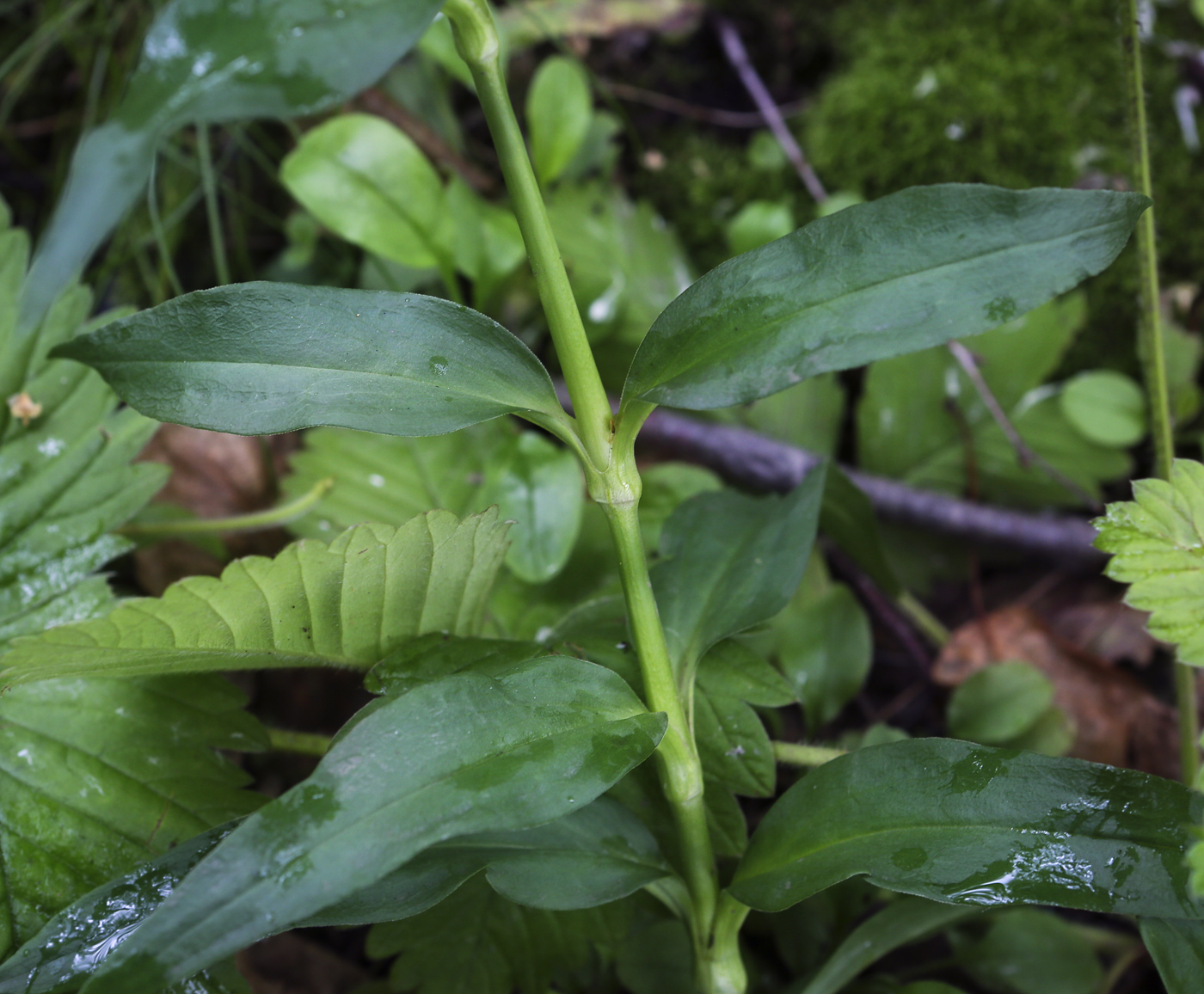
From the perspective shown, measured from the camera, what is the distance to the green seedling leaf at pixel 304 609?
0.85 m

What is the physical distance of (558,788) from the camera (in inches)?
26.4

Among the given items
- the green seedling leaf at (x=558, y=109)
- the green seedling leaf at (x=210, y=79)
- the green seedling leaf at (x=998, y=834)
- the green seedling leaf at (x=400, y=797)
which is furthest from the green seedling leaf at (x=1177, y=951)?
the green seedling leaf at (x=558, y=109)

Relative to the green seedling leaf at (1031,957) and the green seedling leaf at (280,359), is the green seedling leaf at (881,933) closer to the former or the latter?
the green seedling leaf at (1031,957)

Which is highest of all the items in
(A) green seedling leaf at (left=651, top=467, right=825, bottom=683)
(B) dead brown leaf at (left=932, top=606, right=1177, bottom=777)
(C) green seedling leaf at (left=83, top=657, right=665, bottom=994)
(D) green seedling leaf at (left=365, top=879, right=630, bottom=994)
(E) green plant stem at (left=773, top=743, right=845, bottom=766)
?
(C) green seedling leaf at (left=83, top=657, right=665, bottom=994)

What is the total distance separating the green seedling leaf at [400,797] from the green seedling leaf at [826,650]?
66 centimetres

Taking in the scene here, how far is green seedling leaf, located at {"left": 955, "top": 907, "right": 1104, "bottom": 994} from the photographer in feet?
3.94

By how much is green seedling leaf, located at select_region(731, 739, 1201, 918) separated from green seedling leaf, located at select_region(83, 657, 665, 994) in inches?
8.5

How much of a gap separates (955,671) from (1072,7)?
4.69 ft

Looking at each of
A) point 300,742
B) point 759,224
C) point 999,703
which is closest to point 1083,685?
point 999,703

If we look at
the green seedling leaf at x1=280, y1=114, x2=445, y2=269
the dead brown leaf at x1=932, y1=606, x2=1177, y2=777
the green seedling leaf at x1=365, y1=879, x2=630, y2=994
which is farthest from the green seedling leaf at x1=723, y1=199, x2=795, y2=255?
the green seedling leaf at x1=365, y1=879, x2=630, y2=994

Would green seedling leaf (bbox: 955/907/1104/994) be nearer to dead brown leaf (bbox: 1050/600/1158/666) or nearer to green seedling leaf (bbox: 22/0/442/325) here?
dead brown leaf (bbox: 1050/600/1158/666)

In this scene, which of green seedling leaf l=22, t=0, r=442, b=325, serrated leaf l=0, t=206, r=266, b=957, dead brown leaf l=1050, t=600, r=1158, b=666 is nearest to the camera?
green seedling leaf l=22, t=0, r=442, b=325

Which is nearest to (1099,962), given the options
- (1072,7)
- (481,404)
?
(481,404)

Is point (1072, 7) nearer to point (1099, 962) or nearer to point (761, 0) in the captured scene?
point (761, 0)
